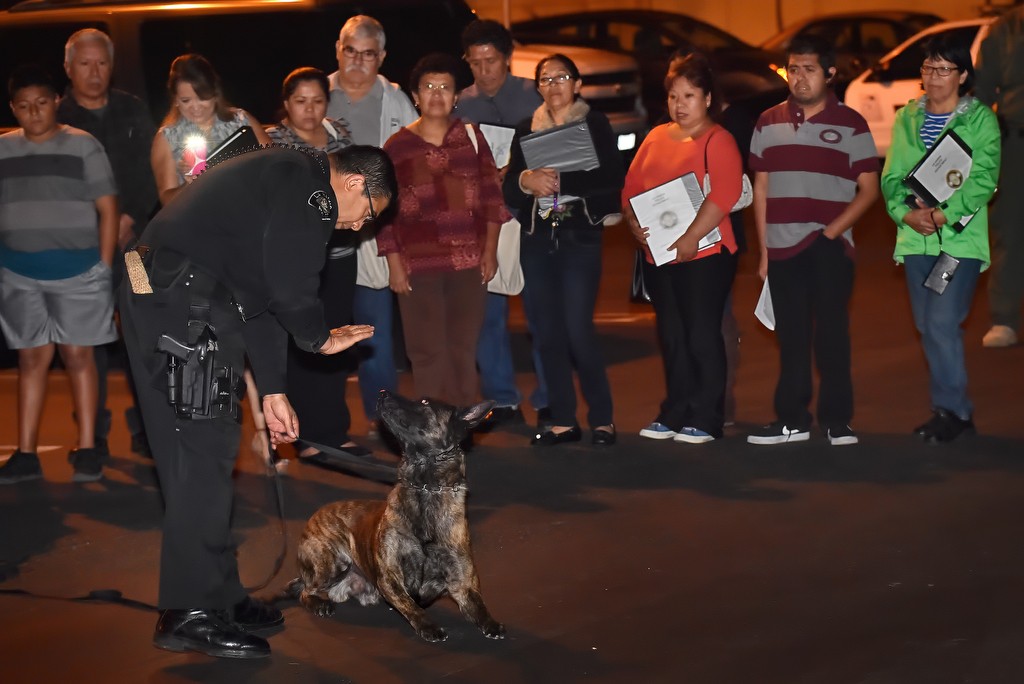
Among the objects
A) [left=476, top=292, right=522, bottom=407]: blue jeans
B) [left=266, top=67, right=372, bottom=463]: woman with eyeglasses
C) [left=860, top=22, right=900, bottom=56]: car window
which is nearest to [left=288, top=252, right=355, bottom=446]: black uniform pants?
[left=266, top=67, right=372, bottom=463]: woman with eyeglasses

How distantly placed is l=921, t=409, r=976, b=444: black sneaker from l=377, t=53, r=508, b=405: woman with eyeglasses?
7.83ft

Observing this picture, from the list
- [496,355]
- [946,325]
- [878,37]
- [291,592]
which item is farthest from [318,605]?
[878,37]

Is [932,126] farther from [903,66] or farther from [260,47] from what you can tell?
[903,66]

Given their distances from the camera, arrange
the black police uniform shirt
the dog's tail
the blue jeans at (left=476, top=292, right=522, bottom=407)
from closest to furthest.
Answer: the black police uniform shirt, the dog's tail, the blue jeans at (left=476, top=292, right=522, bottom=407)

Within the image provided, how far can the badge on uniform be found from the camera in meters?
4.83

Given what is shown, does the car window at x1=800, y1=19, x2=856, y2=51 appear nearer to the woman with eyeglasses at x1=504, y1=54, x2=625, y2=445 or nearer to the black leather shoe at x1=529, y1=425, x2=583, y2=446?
the woman with eyeglasses at x1=504, y1=54, x2=625, y2=445

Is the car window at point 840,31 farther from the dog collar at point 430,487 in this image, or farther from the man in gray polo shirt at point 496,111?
the dog collar at point 430,487

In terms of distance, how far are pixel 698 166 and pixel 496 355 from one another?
5.66ft

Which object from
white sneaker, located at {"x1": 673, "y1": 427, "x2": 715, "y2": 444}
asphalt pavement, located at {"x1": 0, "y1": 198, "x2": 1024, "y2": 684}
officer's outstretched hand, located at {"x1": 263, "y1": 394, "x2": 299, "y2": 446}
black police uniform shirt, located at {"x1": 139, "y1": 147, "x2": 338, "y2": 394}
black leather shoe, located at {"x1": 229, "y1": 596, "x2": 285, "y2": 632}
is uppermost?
black police uniform shirt, located at {"x1": 139, "y1": 147, "x2": 338, "y2": 394}

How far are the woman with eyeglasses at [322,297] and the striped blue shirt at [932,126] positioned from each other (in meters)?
2.99

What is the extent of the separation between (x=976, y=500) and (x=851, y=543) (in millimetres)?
850

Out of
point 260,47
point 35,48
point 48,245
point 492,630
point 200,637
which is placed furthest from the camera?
point 35,48

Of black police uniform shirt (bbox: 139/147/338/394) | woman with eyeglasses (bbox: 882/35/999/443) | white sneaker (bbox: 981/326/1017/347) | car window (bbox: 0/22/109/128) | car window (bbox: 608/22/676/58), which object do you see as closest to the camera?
black police uniform shirt (bbox: 139/147/338/394)

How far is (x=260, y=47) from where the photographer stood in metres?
9.61
